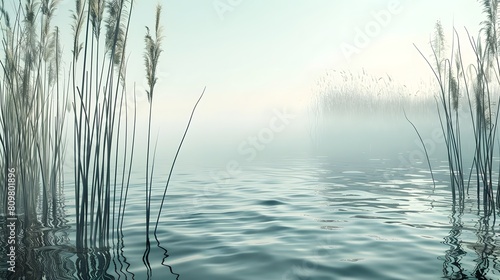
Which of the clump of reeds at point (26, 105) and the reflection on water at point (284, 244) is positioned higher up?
the clump of reeds at point (26, 105)

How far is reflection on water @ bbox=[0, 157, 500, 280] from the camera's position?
381cm

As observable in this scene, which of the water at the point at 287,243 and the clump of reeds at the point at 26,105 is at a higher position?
the clump of reeds at the point at 26,105

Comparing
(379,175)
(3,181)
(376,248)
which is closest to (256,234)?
(376,248)

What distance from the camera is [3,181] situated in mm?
6008

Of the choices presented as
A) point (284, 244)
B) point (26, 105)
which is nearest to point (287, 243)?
point (284, 244)

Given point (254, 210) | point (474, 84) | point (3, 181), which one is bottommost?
point (254, 210)

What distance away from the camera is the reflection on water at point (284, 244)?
381 centimetres

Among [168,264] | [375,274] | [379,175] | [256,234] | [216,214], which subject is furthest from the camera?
[379,175]

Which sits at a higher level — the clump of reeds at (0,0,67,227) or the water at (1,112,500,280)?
the clump of reeds at (0,0,67,227)

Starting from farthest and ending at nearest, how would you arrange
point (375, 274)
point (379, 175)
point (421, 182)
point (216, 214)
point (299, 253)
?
point (379, 175) → point (421, 182) → point (216, 214) → point (299, 253) → point (375, 274)

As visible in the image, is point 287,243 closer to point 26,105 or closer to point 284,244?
point 284,244

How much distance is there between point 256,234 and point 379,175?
10697 millimetres

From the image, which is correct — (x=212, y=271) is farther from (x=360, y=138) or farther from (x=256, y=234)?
(x=360, y=138)

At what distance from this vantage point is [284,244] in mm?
4918
